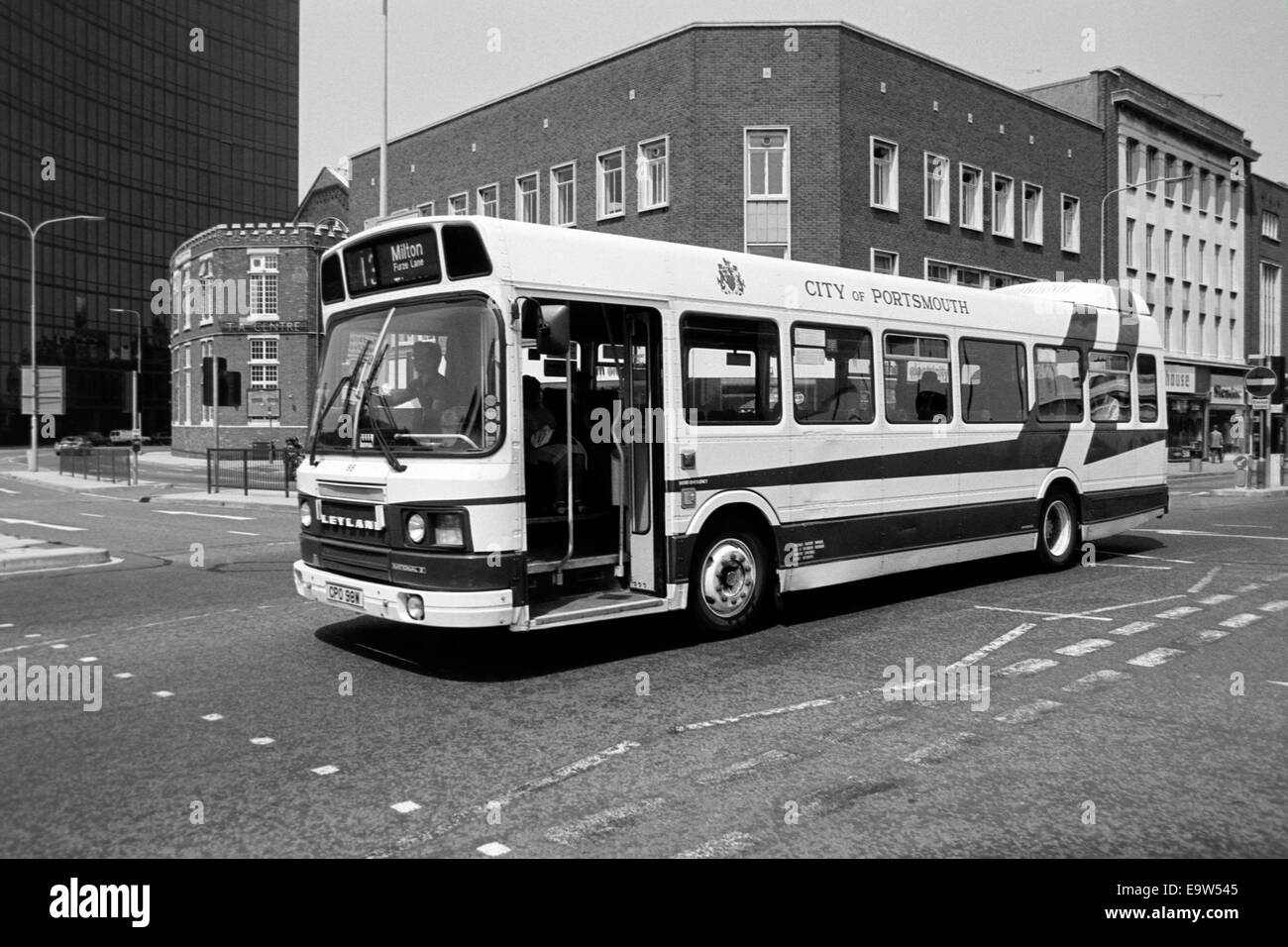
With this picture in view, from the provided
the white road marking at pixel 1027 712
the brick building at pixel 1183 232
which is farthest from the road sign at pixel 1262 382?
the white road marking at pixel 1027 712

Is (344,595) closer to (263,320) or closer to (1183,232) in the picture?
(1183,232)

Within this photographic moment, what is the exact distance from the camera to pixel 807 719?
20.3 feet

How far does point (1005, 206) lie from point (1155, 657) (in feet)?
110

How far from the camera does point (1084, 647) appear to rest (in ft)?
26.7

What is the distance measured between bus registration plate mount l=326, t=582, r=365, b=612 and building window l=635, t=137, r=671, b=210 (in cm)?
2654

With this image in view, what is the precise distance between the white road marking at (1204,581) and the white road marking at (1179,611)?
3.02 ft

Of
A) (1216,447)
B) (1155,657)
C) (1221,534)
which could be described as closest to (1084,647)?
(1155,657)

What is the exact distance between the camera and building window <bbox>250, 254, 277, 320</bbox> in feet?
185

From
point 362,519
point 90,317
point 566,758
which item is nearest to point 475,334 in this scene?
point 362,519

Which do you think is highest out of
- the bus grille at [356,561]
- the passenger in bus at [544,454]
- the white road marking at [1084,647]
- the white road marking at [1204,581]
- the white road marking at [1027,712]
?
the passenger in bus at [544,454]

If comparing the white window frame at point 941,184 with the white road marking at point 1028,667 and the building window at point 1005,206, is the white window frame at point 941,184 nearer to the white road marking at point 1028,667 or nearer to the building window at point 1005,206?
the building window at point 1005,206

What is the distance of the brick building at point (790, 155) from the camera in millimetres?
31609

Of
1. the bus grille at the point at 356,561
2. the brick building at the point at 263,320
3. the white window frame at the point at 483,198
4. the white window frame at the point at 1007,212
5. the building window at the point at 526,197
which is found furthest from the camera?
the brick building at the point at 263,320

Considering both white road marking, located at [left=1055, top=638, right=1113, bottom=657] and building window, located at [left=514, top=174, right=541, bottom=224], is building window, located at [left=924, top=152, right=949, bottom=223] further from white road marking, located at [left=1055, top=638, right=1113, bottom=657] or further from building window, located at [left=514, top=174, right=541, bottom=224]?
white road marking, located at [left=1055, top=638, right=1113, bottom=657]
